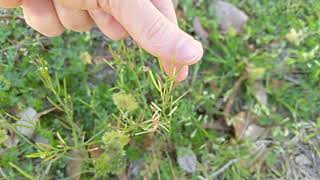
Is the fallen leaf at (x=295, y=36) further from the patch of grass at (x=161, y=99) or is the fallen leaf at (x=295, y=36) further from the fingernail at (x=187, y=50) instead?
the fingernail at (x=187, y=50)

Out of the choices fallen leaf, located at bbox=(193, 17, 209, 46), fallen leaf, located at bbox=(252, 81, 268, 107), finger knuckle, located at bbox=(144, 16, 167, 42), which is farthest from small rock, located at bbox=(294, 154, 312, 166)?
finger knuckle, located at bbox=(144, 16, 167, 42)

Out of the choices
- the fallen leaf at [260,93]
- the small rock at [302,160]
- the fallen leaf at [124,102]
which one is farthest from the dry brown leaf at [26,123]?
the small rock at [302,160]

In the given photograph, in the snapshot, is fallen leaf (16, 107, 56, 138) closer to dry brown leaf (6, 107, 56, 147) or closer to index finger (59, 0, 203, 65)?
dry brown leaf (6, 107, 56, 147)

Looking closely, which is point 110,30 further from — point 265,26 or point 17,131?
point 265,26

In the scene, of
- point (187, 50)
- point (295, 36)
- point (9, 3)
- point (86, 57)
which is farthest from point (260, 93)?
point (9, 3)

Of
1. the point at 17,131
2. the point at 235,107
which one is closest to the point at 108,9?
the point at 17,131
